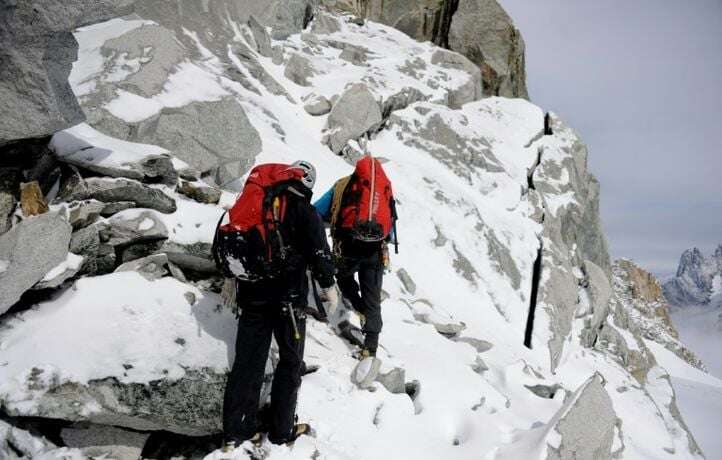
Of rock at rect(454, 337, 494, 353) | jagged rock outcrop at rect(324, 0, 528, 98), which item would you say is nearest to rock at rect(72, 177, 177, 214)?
rock at rect(454, 337, 494, 353)

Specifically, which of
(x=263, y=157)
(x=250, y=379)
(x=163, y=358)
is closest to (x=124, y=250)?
(x=163, y=358)

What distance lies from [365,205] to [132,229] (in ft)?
10.1

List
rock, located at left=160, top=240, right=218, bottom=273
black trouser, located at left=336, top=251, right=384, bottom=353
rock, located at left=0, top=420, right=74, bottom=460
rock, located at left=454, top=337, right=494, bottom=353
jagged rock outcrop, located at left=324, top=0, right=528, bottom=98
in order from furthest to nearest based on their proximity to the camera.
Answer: jagged rock outcrop, located at left=324, top=0, right=528, bottom=98
rock, located at left=454, top=337, right=494, bottom=353
black trouser, located at left=336, top=251, right=384, bottom=353
rock, located at left=160, top=240, right=218, bottom=273
rock, located at left=0, top=420, right=74, bottom=460

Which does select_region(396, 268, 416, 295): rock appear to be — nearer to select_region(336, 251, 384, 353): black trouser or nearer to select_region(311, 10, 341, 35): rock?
select_region(336, 251, 384, 353): black trouser

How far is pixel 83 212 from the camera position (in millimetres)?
5293

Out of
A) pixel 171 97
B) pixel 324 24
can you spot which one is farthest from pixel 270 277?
pixel 324 24

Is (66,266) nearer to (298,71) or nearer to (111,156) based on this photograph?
(111,156)

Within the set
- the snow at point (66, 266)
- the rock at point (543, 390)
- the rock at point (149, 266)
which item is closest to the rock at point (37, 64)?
the snow at point (66, 266)

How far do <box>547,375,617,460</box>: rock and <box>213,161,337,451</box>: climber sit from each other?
142 inches

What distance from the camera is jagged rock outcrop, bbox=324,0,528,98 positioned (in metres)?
29.4

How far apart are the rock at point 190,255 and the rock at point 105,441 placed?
7.23 ft

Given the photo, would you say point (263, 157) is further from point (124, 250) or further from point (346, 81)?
point (346, 81)

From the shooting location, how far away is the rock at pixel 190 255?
5703 mm

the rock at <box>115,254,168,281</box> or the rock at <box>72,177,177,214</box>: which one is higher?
the rock at <box>72,177,177,214</box>
